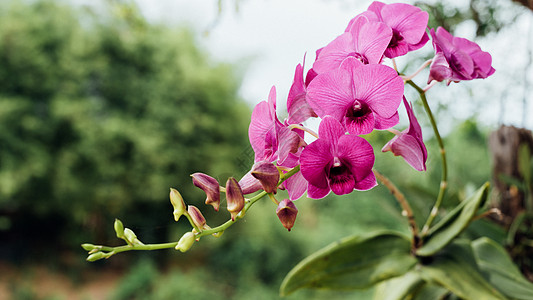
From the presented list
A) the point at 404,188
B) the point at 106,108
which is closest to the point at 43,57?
the point at 106,108

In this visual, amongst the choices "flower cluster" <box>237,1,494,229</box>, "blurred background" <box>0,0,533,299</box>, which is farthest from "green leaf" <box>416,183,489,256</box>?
"blurred background" <box>0,0,533,299</box>

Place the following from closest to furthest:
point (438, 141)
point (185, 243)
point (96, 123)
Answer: point (185, 243) < point (438, 141) < point (96, 123)

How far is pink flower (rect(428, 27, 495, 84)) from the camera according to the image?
8.0 inches

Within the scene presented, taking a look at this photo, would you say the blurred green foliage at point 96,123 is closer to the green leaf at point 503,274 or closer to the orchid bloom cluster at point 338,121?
the green leaf at point 503,274

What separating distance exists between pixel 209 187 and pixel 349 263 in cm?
20

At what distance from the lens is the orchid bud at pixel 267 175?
6.2 inches

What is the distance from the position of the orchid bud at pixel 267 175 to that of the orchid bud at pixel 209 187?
2cm

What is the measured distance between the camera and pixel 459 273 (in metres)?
0.31

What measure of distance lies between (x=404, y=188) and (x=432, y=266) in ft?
0.81

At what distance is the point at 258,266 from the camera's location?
105 inches

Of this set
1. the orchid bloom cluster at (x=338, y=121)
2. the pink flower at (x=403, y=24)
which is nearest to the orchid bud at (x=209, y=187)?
the orchid bloom cluster at (x=338, y=121)

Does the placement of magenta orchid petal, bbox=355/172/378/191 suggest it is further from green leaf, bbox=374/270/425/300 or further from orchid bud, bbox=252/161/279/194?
green leaf, bbox=374/270/425/300

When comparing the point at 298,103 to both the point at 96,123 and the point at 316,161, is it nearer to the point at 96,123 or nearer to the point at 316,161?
the point at 316,161

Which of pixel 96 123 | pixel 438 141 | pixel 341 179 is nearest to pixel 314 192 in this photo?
pixel 341 179
